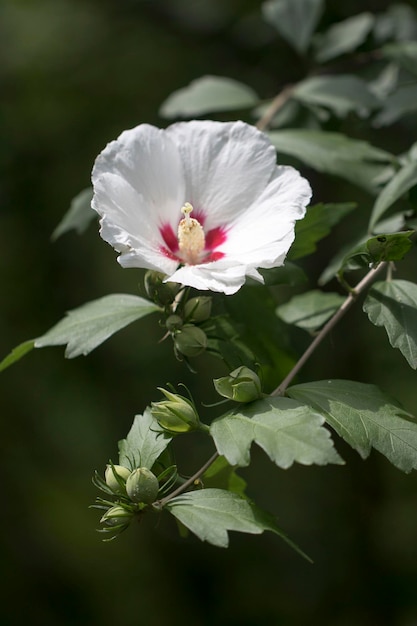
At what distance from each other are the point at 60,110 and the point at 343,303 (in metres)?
2.54

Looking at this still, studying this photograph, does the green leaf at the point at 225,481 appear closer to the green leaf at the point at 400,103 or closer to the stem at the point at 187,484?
the stem at the point at 187,484

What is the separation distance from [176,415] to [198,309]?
0.65ft

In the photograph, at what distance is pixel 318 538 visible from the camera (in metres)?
4.07

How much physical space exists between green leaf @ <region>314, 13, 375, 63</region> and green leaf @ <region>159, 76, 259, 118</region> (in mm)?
286

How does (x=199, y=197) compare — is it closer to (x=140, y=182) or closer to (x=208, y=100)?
(x=140, y=182)

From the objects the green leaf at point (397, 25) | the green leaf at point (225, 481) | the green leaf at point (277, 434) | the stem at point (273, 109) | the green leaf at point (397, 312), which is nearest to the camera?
the green leaf at point (277, 434)

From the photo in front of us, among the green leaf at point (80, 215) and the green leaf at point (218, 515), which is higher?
the green leaf at point (80, 215)

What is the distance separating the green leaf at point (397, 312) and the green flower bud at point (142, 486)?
414 mm

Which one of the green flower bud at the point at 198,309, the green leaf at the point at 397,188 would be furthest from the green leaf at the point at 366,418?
the green leaf at the point at 397,188

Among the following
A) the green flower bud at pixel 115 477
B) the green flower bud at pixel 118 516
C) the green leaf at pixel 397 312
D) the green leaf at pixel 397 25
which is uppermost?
the green flower bud at pixel 115 477

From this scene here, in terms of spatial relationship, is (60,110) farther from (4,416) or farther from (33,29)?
(4,416)

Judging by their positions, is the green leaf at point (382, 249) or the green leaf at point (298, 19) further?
the green leaf at point (298, 19)

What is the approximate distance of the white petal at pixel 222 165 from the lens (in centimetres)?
148

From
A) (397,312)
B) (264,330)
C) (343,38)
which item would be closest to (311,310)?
(264,330)
